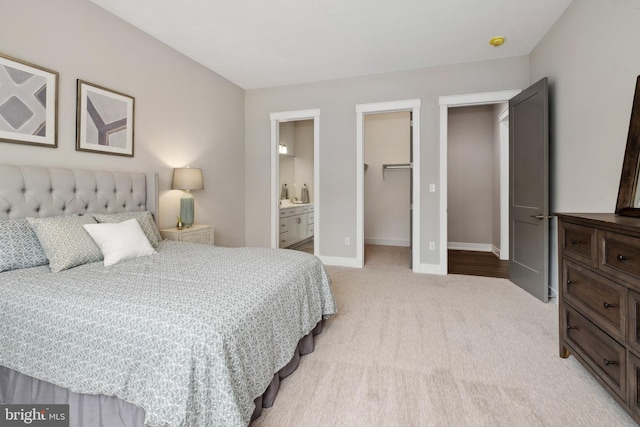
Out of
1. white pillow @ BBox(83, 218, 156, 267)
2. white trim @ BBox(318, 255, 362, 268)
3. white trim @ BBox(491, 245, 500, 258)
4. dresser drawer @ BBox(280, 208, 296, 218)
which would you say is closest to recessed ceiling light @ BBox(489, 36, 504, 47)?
white trim @ BBox(318, 255, 362, 268)

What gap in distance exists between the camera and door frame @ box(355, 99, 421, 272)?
3.88m

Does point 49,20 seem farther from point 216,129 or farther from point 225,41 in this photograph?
point 216,129

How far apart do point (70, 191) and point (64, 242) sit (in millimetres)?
630

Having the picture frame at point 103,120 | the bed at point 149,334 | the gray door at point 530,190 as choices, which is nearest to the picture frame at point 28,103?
the picture frame at point 103,120

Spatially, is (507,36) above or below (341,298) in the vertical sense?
above

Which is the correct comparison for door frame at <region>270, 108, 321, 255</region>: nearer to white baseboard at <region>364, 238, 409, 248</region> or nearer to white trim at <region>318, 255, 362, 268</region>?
white trim at <region>318, 255, 362, 268</region>

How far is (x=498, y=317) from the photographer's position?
97.3 inches

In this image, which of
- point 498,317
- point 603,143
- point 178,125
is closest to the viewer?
point 603,143

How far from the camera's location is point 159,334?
1048 mm

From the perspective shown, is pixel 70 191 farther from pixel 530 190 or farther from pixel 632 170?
pixel 530 190

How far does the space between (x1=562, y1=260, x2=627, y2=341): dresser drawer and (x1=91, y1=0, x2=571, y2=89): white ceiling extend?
237 cm

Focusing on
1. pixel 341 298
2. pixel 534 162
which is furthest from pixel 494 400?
pixel 534 162

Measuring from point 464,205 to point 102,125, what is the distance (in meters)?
5.61

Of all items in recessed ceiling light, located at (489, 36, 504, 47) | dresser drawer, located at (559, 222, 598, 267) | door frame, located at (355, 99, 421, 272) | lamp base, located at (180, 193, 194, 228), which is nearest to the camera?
dresser drawer, located at (559, 222, 598, 267)
